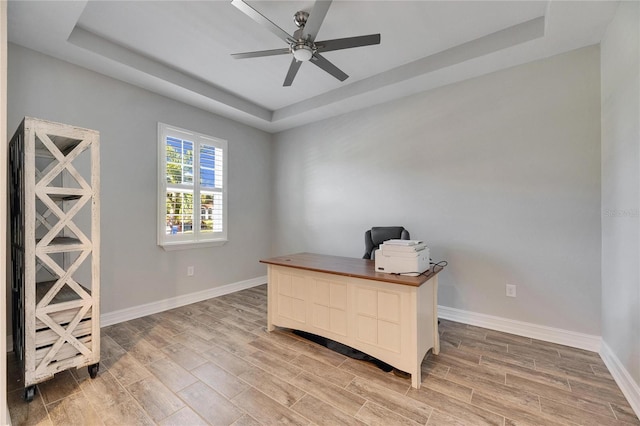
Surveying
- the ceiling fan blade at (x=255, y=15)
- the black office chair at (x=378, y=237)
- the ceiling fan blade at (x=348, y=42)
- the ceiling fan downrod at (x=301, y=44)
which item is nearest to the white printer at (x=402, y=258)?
the black office chair at (x=378, y=237)

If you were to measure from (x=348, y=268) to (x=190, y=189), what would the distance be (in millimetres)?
2451

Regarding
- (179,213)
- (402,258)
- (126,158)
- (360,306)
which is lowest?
(360,306)

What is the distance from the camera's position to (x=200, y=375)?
6.64 ft

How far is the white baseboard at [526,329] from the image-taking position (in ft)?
7.88

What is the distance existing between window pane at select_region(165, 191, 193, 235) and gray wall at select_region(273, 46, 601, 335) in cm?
204

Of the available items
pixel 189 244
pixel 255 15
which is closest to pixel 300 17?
pixel 255 15

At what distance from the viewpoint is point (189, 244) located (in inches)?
141

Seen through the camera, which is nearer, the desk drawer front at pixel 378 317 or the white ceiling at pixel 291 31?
the desk drawer front at pixel 378 317

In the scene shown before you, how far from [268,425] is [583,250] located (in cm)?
283

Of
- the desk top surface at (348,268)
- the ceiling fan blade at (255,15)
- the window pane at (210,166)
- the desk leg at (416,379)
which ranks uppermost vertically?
the ceiling fan blade at (255,15)

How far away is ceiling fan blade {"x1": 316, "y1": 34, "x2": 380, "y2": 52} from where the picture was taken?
200 centimetres

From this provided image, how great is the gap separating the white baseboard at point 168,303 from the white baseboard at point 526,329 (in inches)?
109

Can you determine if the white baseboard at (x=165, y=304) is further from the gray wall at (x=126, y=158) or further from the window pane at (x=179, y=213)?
the window pane at (x=179, y=213)

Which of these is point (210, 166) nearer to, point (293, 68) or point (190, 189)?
point (190, 189)
